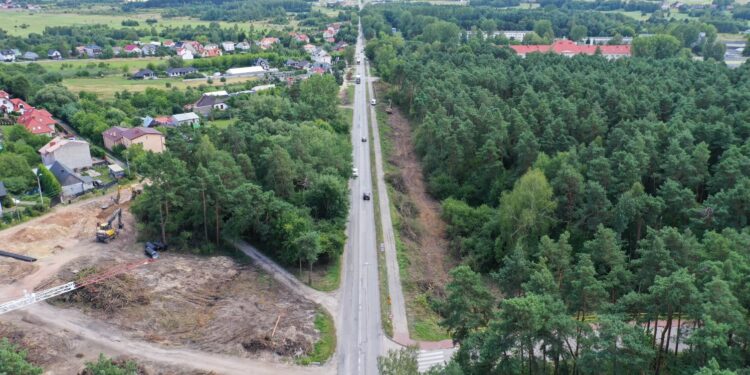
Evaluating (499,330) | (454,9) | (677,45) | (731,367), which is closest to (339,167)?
(499,330)

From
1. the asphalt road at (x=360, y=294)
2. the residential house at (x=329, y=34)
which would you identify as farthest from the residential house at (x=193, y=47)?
the asphalt road at (x=360, y=294)

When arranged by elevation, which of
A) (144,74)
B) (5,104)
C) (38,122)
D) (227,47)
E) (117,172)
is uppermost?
(227,47)

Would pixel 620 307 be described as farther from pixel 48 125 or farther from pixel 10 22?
pixel 10 22

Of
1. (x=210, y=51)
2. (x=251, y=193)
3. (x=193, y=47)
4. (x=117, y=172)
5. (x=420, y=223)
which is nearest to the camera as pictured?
(x=251, y=193)

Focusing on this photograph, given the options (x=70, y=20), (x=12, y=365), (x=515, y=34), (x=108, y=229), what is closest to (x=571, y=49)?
(x=515, y=34)

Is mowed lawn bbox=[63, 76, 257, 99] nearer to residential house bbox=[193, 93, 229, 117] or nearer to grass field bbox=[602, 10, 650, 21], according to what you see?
residential house bbox=[193, 93, 229, 117]

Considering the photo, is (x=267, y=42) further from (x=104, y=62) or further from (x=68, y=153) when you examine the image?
(x=68, y=153)

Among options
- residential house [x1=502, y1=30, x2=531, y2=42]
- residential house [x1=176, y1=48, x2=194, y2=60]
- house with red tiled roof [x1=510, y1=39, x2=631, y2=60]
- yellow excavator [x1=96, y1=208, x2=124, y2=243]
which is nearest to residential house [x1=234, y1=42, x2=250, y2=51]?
residential house [x1=176, y1=48, x2=194, y2=60]
